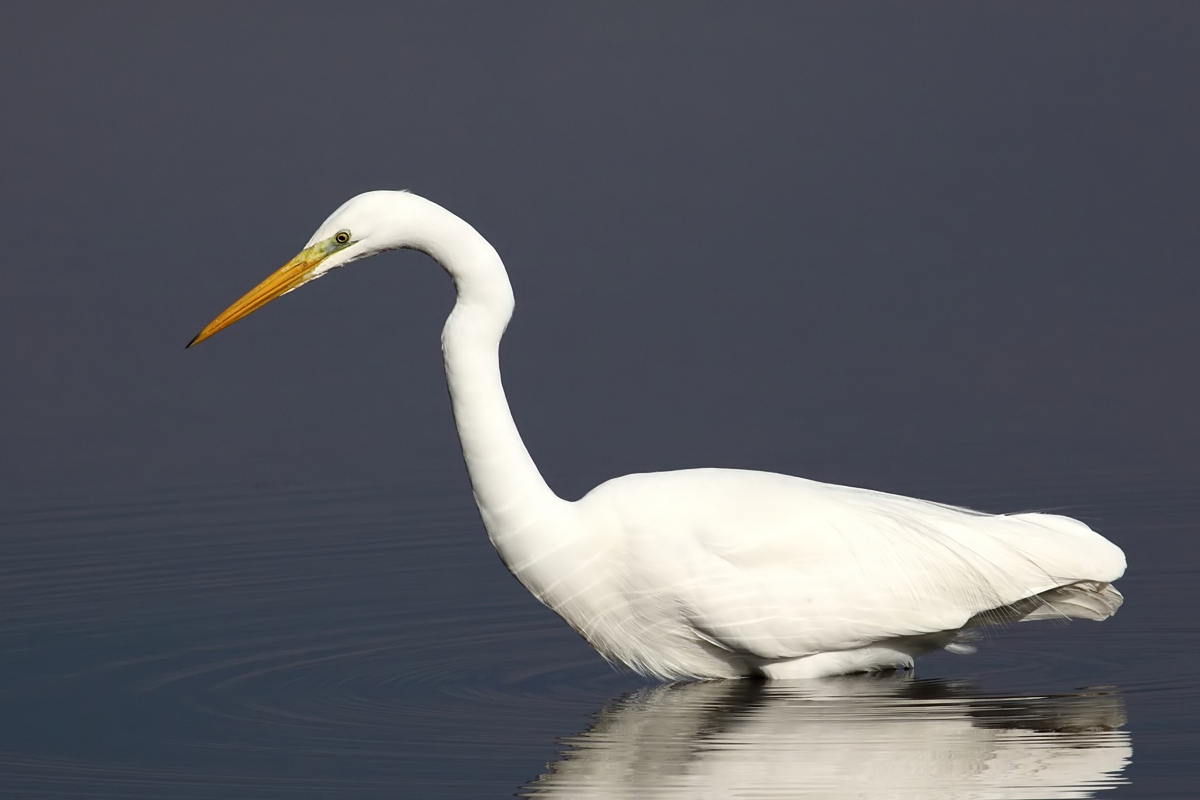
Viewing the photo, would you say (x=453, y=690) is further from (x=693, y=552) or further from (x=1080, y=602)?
(x=1080, y=602)

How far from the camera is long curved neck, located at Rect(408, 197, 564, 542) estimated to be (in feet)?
19.1

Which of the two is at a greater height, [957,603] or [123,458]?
[123,458]

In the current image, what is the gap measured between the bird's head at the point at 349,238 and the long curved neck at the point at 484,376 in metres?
0.09

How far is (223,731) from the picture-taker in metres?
5.59

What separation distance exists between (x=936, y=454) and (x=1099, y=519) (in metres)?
1.08

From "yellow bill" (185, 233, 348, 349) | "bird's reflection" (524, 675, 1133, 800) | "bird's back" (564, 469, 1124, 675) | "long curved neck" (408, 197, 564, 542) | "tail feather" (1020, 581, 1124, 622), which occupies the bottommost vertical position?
"bird's reflection" (524, 675, 1133, 800)

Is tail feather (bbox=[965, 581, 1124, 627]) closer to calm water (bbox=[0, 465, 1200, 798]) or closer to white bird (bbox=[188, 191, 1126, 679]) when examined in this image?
white bird (bbox=[188, 191, 1126, 679])

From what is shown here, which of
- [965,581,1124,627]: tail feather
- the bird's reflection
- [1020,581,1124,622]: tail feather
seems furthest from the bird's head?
[1020,581,1124,622]: tail feather

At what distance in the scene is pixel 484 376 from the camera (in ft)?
19.2

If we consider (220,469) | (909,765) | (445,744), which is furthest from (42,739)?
(220,469)

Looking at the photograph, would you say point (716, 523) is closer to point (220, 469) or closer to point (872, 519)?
point (872, 519)

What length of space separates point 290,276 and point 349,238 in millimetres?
250

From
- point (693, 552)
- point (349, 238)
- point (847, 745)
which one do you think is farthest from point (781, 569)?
point (349, 238)

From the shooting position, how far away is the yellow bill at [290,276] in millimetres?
5852
